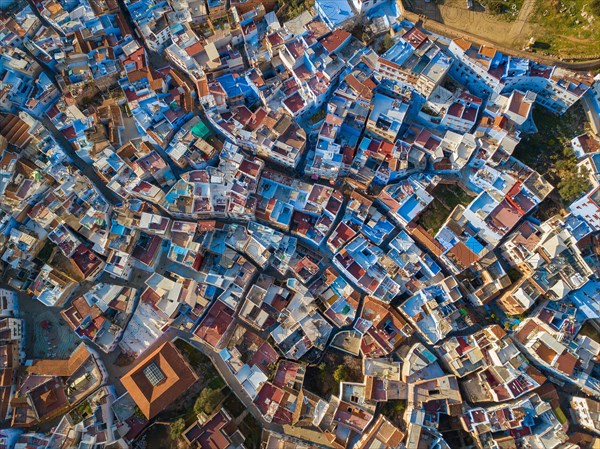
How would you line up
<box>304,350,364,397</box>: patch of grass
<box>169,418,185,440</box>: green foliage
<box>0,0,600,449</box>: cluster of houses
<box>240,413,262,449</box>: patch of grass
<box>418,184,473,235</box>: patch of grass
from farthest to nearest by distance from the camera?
<box>418,184,473,235</box>: patch of grass < <box>304,350,364,397</box>: patch of grass < <box>240,413,262,449</box>: patch of grass < <box>0,0,600,449</box>: cluster of houses < <box>169,418,185,440</box>: green foliage

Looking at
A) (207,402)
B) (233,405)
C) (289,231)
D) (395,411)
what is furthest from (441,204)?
(207,402)

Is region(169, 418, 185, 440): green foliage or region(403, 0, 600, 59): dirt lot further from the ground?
region(403, 0, 600, 59): dirt lot

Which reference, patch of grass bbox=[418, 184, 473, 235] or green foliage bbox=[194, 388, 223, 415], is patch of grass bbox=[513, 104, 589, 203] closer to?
patch of grass bbox=[418, 184, 473, 235]

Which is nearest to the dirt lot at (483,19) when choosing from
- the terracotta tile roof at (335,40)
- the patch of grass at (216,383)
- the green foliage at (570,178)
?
the terracotta tile roof at (335,40)

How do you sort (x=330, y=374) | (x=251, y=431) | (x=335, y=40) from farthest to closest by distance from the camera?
(x=335, y=40) < (x=330, y=374) < (x=251, y=431)

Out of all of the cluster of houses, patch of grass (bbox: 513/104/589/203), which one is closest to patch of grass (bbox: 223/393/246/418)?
the cluster of houses

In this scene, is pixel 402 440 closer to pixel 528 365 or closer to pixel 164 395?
pixel 528 365

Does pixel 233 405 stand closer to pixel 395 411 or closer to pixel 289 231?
pixel 395 411

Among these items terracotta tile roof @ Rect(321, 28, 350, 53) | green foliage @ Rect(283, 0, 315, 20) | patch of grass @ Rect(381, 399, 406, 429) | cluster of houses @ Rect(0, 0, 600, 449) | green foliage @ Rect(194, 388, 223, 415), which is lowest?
green foliage @ Rect(194, 388, 223, 415)
